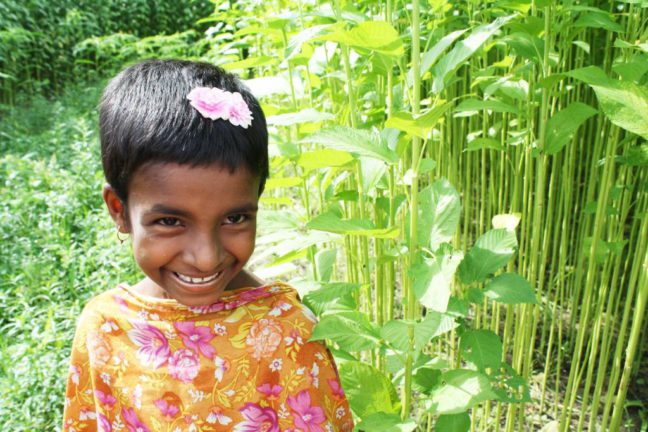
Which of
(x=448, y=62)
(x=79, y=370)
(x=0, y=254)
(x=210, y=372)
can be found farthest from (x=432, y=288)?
(x=0, y=254)

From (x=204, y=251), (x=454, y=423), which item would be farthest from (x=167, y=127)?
(x=454, y=423)

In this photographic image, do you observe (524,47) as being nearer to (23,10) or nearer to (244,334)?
(244,334)

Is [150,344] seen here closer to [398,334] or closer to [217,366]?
[217,366]

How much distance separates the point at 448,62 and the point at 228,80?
36 centimetres

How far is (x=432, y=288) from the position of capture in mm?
801

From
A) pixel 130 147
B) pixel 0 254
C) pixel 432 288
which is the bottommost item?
pixel 0 254

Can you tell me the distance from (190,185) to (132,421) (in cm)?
45

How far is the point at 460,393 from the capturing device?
88 cm

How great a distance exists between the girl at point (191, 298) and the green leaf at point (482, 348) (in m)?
0.24

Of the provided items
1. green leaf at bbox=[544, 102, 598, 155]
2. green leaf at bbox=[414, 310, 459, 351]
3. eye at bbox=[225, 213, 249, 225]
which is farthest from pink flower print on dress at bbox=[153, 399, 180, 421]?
green leaf at bbox=[544, 102, 598, 155]

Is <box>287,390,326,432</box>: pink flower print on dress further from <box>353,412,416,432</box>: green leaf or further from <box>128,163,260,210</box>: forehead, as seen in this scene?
<box>128,163,260,210</box>: forehead

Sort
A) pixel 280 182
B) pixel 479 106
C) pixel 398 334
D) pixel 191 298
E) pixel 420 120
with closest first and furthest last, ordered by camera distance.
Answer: pixel 420 120, pixel 398 334, pixel 191 298, pixel 479 106, pixel 280 182

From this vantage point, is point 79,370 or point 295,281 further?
point 295,281

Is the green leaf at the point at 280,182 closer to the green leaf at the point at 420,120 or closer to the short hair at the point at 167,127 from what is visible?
the short hair at the point at 167,127
